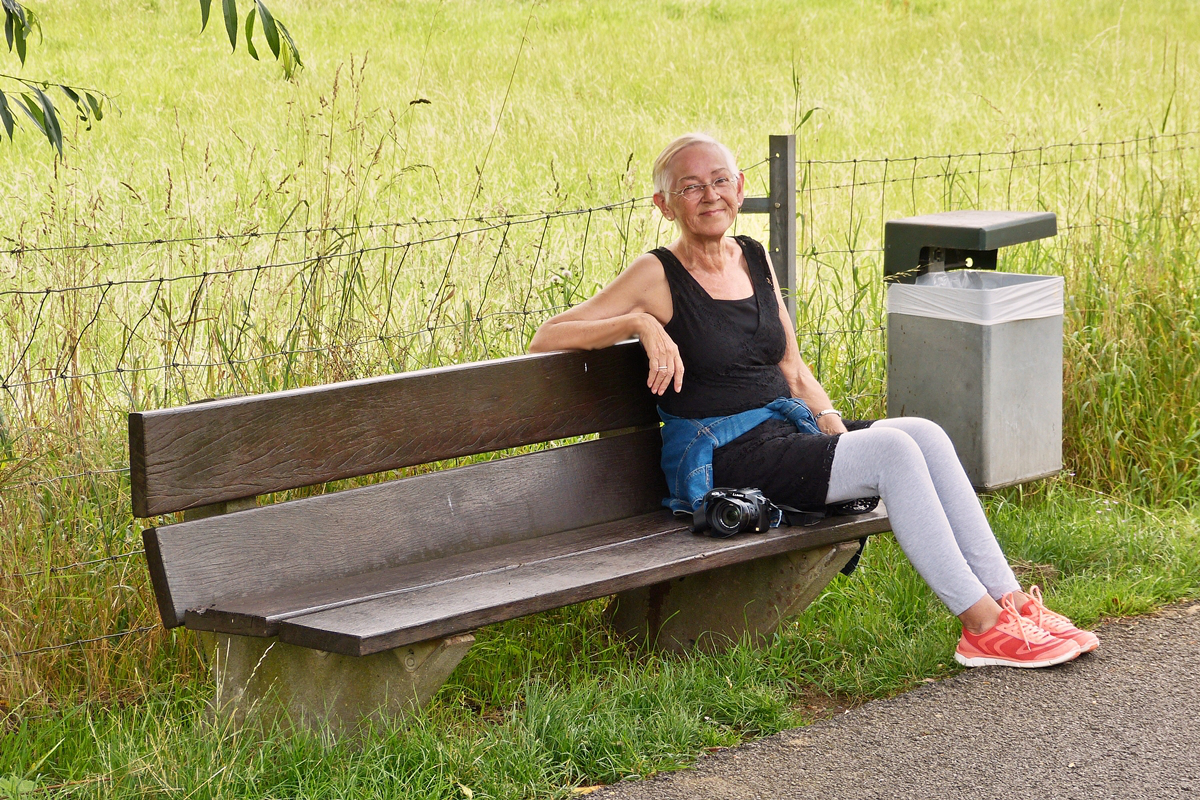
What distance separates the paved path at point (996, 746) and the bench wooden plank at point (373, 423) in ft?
3.48

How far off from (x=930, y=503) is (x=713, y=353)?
0.78m

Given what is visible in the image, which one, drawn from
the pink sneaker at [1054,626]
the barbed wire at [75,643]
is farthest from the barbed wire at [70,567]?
the pink sneaker at [1054,626]

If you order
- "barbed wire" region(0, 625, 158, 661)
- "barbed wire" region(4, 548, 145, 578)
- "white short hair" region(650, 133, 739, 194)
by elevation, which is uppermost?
"white short hair" region(650, 133, 739, 194)

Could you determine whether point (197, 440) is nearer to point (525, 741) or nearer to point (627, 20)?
point (525, 741)

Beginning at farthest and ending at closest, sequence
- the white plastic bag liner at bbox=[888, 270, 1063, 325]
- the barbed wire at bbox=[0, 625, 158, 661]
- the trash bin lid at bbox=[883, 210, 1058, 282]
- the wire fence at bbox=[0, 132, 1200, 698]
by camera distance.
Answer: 1. the trash bin lid at bbox=[883, 210, 1058, 282]
2. the white plastic bag liner at bbox=[888, 270, 1063, 325]
3. the wire fence at bbox=[0, 132, 1200, 698]
4. the barbed wire at bbox=[0, 625, 158, 661]

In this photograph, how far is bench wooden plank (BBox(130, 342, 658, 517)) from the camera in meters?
3.04

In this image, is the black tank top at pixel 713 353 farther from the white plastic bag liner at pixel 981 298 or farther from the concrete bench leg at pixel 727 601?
the white plastic bag liner at pixel 981 298

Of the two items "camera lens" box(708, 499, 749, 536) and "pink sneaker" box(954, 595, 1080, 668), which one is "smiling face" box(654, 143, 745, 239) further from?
"pink sneaker" box(954, 595, 1080, 668)

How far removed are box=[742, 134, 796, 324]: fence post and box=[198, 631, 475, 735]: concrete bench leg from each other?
235 centimetres

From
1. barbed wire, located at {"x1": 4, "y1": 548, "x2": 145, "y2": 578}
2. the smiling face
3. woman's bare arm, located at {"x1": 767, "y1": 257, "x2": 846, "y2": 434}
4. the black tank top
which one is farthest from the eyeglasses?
barbed wire, located at {"x1": 4, "y1": 548, "x2": 145, "y2": 578}

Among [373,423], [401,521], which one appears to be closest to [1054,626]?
[401,521]

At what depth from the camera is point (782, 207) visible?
491 cm

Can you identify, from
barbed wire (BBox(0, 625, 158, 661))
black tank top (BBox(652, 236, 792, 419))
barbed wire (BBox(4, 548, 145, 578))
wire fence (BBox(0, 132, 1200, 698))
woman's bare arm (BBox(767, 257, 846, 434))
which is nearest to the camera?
barbed wire (BBox(0, 625, 158, 661))

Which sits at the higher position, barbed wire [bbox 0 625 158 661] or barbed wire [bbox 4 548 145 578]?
barbed wire [bbox 4 548 145 578]
